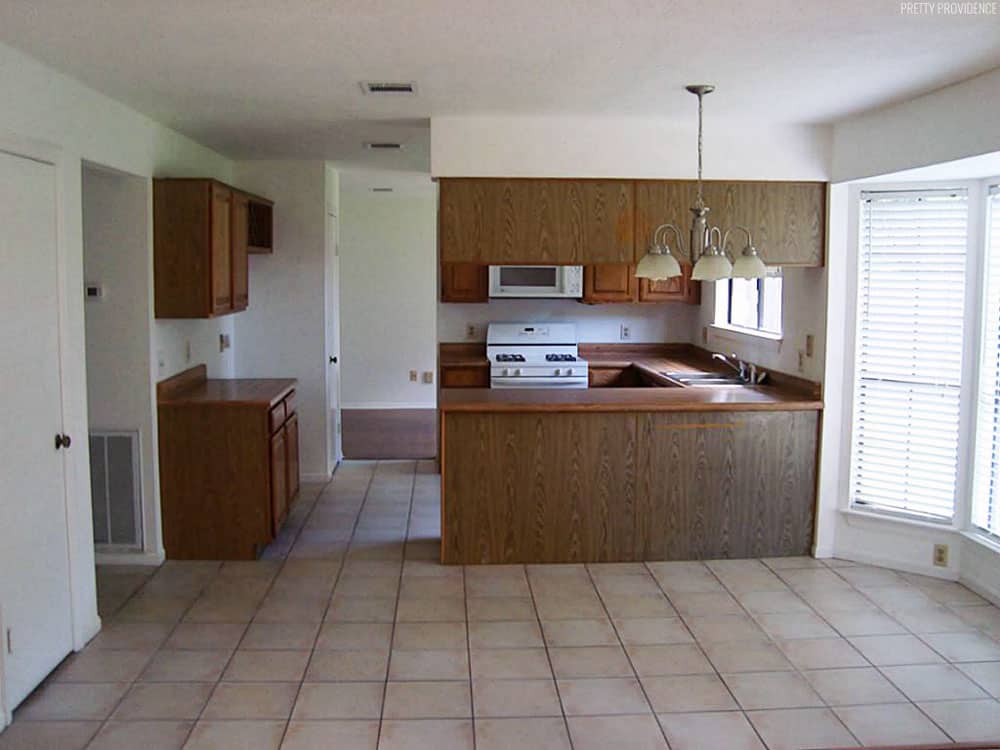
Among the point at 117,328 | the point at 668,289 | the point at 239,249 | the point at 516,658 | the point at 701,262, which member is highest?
the point at 239,249

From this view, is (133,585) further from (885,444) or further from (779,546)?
(885,444)

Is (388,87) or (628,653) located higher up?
(388,87)

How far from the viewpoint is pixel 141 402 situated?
459 cm

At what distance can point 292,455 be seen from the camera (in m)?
5.43

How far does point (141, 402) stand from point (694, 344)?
4.21 m

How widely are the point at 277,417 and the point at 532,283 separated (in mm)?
2523

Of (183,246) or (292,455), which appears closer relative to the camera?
(183,246)

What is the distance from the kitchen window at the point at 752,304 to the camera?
5.67m

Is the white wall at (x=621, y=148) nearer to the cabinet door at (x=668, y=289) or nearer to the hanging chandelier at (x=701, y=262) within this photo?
the hanging chandelier at (x=701, y=262)

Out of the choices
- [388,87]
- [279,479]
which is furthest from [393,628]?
[388,87]

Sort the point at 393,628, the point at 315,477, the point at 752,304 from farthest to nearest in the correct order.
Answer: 1. the point at 315,477
2. the point at 752,304
3. the point at 393,628

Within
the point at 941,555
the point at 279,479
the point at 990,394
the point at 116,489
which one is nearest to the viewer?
the point at 990,394

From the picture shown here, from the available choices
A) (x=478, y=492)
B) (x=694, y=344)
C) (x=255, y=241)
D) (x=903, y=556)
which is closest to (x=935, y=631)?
(x=903, y=556)

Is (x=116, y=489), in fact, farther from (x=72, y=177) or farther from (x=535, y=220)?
(x=535, y=220)
